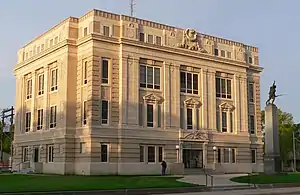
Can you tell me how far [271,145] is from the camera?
4550 centimetres

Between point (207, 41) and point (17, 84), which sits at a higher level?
point (207, 41)

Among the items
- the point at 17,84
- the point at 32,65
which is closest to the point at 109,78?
the point at 32,65

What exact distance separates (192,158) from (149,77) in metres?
11.5

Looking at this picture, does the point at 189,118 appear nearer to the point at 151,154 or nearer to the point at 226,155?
the point at 226,155

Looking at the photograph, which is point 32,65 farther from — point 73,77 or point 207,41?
point 207,41

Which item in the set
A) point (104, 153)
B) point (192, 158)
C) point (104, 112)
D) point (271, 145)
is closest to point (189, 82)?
point (192, 158)

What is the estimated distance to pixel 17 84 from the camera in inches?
2598

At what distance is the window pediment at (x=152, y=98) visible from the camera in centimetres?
5341

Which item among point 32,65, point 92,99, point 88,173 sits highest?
point 32,65

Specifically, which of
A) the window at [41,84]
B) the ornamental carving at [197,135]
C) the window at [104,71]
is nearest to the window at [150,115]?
the ornamental carving at [197,135]

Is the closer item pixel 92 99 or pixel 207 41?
pixel 92 99

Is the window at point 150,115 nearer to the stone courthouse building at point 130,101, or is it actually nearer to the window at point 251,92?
the stone courthouse building at point 130,101

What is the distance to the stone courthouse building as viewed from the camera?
50.3 m

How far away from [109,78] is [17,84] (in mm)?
20847
